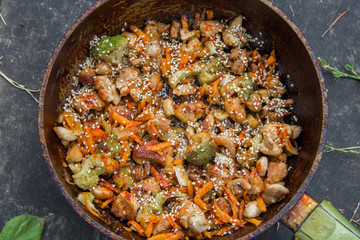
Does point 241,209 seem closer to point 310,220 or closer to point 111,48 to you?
point 310,220

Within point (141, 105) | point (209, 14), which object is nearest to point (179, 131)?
point (141, 105)

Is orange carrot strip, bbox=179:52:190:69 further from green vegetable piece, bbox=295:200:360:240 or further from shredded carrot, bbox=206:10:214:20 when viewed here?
green vegetable piece, bbox=295:200:360:240

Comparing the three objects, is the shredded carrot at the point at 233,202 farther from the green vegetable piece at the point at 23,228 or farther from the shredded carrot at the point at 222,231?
the green vegetable piece at the point at 23,228

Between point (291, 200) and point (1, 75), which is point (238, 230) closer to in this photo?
point (291, 200)

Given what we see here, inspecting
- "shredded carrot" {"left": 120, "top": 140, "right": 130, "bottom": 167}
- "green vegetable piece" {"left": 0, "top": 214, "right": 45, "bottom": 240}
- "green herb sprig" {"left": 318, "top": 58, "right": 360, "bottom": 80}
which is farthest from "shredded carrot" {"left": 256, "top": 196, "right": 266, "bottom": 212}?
"green vegetable piece" {"left": 0, "top": 214, "right": 45, "bottom": 240}

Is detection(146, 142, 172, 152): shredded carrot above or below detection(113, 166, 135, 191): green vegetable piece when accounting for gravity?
above

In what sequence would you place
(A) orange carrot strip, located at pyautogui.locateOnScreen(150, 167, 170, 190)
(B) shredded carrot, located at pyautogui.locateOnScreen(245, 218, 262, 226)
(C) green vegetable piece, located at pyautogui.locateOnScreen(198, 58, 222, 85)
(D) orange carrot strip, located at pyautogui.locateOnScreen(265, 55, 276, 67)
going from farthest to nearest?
(D) orange carrot strip, located at pyautogui.locateOnScreen(265, 55, 276, 67), (C) green vegetable piece, located at pyautogui.locateOnScreen(198, 58, 222, 85), (A) orange carrot strip, located at pyautogui.locateOnScreen(150, 167, 170, 190), (B) shredded carrot, located at pyautogui.locateOnScreen(245, 218, 262, 226)

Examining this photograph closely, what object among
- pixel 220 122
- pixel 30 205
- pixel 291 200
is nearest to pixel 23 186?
pixel 30 205

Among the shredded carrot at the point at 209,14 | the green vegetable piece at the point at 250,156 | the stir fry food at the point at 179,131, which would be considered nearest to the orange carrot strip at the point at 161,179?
the stir fry food at the point at 179,131
